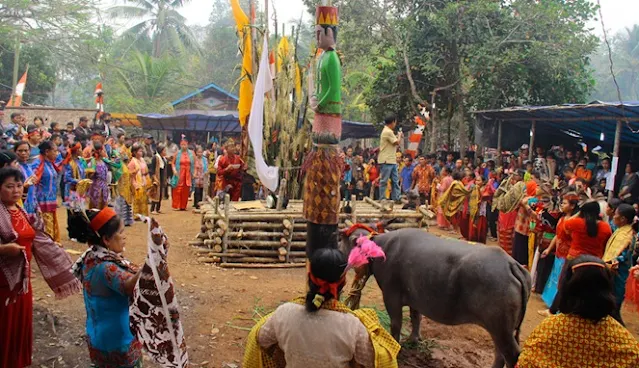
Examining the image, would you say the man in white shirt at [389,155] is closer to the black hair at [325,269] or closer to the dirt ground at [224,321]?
the dirt ground at [224,321]

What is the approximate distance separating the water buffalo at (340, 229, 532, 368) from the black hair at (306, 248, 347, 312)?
238 centimetres

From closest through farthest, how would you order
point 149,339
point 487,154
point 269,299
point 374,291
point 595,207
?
point 149,339
point 595,207
point 269,299
point 374,291
point 487,154

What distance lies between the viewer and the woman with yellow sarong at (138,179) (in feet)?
38.1

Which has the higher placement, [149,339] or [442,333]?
[149,339]

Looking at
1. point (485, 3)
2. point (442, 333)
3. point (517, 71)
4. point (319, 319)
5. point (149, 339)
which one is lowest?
point (442, 333)

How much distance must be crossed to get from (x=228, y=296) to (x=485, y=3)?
11696 millimetres

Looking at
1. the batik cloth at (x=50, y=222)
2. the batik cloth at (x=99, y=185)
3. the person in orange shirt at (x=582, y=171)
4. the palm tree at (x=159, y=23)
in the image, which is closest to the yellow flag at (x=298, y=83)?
the batik cloth at (x=99, y=185)

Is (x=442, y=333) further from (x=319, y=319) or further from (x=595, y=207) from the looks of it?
(x=319, y=319)

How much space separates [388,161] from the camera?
10.8 meters

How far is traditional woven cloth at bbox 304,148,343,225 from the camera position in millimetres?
5613

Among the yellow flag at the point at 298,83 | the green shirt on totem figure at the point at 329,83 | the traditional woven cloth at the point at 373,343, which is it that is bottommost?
the traditional woven cloth at the point at 373,343

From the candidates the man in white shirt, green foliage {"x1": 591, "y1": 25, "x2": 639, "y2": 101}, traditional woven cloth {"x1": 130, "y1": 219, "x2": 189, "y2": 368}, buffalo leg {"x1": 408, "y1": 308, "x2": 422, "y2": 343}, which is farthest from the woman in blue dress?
green foliage {"x1": 591, "y1": 25, "x2": 639, "y2": 101}

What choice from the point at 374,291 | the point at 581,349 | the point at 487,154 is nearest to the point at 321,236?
the point at 374,291

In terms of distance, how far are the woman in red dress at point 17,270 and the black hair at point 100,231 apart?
93 centimetres
